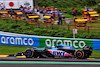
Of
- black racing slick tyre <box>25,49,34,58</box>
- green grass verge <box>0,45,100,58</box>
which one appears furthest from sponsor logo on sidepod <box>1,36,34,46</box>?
black racing slick tyre <box>25,49,34,58</box>

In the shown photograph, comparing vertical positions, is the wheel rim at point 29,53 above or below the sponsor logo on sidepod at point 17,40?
below

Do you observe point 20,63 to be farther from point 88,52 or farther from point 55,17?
point 55,17

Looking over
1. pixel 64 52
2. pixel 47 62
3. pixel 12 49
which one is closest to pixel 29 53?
pixel 47 62

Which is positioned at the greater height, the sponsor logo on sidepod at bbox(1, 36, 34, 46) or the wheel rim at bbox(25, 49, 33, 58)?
the sponsor logo on sidepod at bbox(1, 36, 34, 46)

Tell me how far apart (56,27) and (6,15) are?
21.2ft

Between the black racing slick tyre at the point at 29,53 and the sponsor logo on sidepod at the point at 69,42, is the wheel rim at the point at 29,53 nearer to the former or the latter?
the black racing slick tyre at the point at 29,53

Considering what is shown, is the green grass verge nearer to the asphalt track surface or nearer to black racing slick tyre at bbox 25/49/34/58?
the asphalt track surface

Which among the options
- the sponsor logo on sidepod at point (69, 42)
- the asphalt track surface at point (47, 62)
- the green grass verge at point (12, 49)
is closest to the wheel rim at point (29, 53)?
the asphalt track surface at point (47, 62)

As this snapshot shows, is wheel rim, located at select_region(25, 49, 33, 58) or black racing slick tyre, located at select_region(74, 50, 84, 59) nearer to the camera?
black racing slick tyre, located at select_region(74, 50, 84, 59)

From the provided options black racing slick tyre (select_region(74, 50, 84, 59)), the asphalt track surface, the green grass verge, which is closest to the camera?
the asphalt track surface

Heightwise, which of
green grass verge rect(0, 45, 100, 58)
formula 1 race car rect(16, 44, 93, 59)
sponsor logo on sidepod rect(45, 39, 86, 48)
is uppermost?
sponsor logo on sidepod rect(45, 39, 86, 48)

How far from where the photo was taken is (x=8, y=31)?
19984 millimetres

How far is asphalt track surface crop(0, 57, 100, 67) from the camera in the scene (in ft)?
37.3

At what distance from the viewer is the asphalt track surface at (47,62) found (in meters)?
11.4
